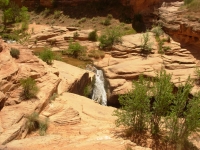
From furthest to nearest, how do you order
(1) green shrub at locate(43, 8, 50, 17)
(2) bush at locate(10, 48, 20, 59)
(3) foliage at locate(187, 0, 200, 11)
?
(1) green shrub at locate(43, 8, 50, 17) → (3) foliage at locate(187, 0, 200, 11) → (2) bush at locate(10, 48, 20, 59)

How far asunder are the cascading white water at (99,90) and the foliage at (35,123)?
7.16 meters

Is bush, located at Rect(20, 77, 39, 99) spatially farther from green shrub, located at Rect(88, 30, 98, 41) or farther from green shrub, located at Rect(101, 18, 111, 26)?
green shrub, located at Rect(101, 18, 111, 26)

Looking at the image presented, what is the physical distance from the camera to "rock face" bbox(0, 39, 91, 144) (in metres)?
8.27

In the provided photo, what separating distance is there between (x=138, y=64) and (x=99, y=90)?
2797 mm

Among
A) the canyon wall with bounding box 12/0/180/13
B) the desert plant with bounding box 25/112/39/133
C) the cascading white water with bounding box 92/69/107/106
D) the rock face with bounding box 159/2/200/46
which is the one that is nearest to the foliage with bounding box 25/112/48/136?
the desert plant with bounding box 25/112/39/133

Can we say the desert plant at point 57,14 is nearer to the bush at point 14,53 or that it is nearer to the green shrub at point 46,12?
the green shrub at point 46,12

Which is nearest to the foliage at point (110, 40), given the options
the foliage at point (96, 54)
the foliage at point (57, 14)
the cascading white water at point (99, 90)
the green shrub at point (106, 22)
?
the foliage at point (96, 54)

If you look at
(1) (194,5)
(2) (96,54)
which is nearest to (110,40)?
(2) (96,54)

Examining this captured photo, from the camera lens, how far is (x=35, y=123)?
8.85 m

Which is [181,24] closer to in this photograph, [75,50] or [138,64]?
[138,64]

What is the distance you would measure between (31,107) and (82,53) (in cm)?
1106

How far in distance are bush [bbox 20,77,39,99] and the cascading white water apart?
21.1ft

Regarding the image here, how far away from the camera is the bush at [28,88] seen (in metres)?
9.81

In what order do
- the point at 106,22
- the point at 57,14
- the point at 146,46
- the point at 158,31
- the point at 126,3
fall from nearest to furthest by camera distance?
the point at 146,46, the point at 158,31, the point at 106,22, the point at 126,3, the point at 57,14
